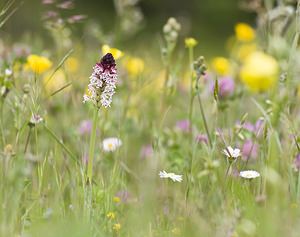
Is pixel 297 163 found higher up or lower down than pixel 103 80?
lower down

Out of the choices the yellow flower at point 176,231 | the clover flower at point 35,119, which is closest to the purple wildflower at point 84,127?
the clover flower at point 35,119

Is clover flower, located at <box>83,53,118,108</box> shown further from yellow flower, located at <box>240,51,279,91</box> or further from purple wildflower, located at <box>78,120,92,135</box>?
purple wildflower, located at <box>78,120,92,135</box>

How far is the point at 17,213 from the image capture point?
1274 millimetres

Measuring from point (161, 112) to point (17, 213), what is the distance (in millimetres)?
1010

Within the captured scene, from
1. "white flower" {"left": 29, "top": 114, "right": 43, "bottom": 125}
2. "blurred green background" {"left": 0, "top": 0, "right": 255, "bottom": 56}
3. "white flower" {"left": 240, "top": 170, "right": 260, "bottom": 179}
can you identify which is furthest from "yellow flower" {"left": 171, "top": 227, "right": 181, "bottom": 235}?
"blurred green background" {"left": 0, "top": 0, "right": 255, "bottom": 56}

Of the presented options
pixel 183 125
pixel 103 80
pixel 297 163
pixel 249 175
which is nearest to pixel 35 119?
pixel 103 80

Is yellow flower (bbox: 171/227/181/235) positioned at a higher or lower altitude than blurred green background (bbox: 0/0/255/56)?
lower

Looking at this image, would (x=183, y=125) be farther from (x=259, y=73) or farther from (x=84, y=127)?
(x=259, y=73)

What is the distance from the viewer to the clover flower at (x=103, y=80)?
4.29ft

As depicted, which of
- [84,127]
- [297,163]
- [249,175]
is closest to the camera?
[249,175]

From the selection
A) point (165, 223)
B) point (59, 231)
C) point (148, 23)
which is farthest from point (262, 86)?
point (148, 23)

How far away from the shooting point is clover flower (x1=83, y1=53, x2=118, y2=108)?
1.31 m

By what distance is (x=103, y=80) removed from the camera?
4.33 ft

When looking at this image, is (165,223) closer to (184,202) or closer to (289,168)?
(184,202)
